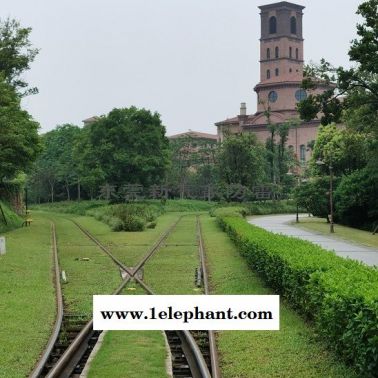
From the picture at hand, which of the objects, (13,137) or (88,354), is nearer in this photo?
(88,354)

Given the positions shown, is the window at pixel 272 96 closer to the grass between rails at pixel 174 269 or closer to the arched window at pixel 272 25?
the arched window at pixel 272 25

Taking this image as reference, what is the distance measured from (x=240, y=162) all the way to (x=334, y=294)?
71.5m

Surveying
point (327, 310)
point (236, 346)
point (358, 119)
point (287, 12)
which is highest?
point (287, 12)

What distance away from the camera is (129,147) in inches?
2847

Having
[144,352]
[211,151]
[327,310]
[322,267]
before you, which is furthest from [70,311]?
[211,151]

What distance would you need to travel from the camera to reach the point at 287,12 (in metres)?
128

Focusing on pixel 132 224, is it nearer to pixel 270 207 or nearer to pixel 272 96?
pixel 270 207

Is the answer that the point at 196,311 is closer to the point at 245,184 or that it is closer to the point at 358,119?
the point at 358,119

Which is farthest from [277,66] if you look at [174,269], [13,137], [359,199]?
[174,269]

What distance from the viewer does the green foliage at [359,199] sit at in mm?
48406

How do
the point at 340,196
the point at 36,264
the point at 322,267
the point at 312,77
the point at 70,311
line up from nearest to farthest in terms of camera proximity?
the point at 322,267
the point at 70,311
the point at 36,264
the point at 312,77
the point at 340,196

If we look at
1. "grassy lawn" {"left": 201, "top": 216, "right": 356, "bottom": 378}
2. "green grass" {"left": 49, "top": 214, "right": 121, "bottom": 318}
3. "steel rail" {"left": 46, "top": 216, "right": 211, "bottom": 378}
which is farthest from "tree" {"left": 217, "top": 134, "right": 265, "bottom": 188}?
"steel rail" {"left": 46, "top": 216, "right": 211, "bottom": 378}

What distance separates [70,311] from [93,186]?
5676 cm

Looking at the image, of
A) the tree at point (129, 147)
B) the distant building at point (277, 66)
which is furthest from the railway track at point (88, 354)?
the distant building at point (277, 66)
